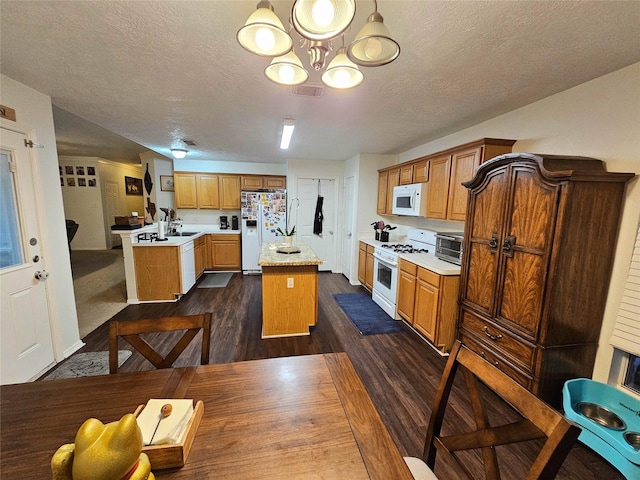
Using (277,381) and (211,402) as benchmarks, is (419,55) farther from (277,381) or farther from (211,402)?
(211,402)

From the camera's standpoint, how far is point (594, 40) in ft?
4.63

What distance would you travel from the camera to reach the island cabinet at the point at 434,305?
261 centimetres

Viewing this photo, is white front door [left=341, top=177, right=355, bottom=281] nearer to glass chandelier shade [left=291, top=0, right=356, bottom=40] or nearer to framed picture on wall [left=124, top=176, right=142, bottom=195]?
glass chandelier shade [left=291, top=0, right=356, bottom=40]

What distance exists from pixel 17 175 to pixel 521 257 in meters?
3.89

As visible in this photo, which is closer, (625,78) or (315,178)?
(625,78)

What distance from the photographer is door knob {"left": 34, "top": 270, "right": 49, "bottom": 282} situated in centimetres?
220

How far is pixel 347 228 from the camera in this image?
17.3 ft

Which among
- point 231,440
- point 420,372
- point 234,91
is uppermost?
point 234,91

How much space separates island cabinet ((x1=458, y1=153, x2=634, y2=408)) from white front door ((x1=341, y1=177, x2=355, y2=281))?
117 inches

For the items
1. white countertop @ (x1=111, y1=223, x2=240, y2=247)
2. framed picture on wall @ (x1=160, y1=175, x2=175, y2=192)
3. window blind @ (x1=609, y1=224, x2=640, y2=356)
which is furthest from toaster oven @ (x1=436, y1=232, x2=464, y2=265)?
framed picture on wall @ (x1=160, y1=175, x2=175, y2=192)

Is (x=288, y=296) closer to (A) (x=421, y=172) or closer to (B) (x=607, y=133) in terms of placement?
(A) (x=421, y=172)

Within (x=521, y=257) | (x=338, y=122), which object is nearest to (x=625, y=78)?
(x=521, y=257)

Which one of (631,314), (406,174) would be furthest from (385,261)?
(631,314)

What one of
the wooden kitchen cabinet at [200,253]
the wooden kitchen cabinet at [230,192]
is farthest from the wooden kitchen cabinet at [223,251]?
the wooden kitchen cabinet at [230,192]
